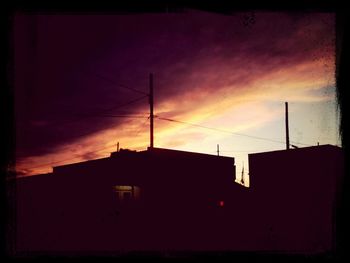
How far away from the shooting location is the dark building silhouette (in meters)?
16.9

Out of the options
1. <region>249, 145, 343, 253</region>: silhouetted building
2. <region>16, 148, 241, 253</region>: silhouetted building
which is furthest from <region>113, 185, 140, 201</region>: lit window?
<region>249, 145, 343, 253</region>: silhouetted building

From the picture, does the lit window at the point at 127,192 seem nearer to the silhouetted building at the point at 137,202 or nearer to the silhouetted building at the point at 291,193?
the silhouetted building at the point at 137,202

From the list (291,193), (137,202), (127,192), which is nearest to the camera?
(291,193)

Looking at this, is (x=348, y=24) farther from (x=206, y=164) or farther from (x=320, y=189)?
(x=206, y=164)

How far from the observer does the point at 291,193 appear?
60.0ft

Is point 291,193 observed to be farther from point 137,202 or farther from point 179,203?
point 137,202

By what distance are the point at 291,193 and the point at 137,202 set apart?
30.8 ft

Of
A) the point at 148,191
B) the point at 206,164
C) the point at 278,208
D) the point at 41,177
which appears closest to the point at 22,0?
the point at 278,208

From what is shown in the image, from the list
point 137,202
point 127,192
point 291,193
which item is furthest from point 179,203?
point 291,193

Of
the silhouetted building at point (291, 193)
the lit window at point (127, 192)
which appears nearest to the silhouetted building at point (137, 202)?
the lit window at point (127, 192)

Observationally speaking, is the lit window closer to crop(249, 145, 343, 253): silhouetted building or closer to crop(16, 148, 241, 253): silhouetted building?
crop(16, 148, 241, 253): silhouetted building

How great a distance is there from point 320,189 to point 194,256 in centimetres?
1717

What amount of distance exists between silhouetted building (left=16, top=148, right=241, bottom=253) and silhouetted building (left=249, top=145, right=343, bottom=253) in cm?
299

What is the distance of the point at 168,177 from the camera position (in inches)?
918
